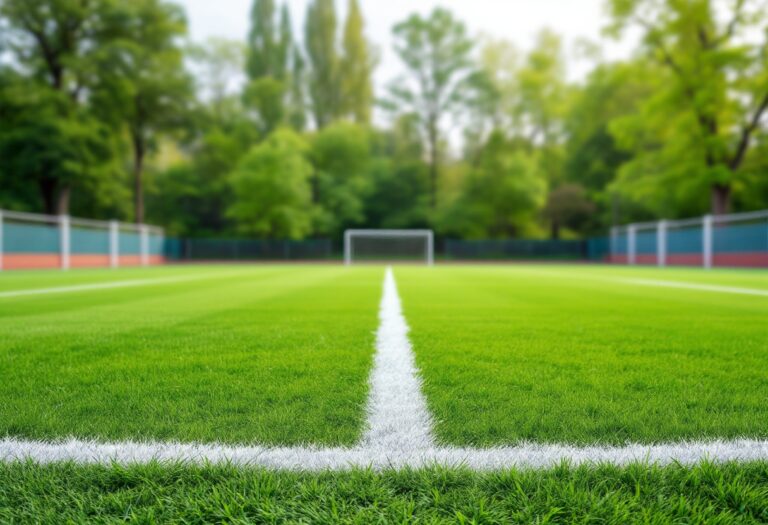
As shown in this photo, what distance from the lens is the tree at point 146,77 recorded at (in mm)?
28656

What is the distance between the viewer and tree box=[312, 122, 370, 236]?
3991cm

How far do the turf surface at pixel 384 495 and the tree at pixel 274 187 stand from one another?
34.3 m

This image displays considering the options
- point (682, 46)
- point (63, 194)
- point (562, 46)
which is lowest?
point (63, 194)

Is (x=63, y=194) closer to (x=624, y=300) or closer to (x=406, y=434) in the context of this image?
(x=624, y=300)

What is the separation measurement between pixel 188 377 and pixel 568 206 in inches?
1524

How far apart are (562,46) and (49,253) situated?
130 ft

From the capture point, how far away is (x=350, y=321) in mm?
4391

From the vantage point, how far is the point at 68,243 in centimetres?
2162

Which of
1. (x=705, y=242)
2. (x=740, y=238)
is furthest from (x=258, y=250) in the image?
(x=740, y=238)

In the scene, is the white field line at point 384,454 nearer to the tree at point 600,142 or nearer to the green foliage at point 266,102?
the tree at point 600,142

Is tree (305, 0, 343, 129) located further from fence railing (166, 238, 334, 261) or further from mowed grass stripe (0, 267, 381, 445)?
mowed grass stripe (0, 267, 381, 445)

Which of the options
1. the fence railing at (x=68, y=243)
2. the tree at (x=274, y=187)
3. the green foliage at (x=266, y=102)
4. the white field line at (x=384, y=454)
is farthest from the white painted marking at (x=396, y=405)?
the green foliage at (x=266, y=102)

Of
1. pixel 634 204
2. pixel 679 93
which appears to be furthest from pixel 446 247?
pixel 679 93

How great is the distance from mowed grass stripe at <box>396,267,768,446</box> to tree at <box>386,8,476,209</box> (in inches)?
1497
